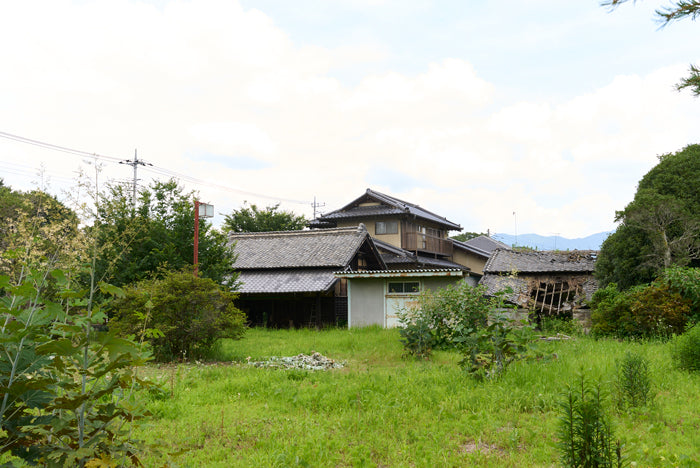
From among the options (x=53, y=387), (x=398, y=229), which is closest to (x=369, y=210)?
(x=398, y=229)

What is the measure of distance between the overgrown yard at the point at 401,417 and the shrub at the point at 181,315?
1639 millimetres

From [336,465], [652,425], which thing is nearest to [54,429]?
[336,465]

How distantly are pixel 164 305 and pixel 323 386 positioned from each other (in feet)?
15.3

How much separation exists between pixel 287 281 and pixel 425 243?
554 inches

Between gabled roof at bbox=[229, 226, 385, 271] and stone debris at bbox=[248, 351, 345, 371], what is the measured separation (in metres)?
10.3

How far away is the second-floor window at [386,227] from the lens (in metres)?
30.1

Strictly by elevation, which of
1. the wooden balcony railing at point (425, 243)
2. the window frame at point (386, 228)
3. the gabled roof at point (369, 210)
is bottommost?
the wooden balcony railing at point (425, 243)

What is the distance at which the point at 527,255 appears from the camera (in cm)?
2108

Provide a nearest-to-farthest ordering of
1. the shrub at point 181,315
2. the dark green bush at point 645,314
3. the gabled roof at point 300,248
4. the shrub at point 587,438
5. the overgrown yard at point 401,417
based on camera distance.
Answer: the shrub at point 587,438 < the overgrown yard at point 401,417 < the shrub at point 181,315 < the dark green bush at point 645,314 < the gabled roof at point 300,248

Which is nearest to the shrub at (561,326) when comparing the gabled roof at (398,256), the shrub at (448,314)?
the shrub at (448,314)

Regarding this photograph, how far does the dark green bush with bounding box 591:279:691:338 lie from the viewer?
11000mm

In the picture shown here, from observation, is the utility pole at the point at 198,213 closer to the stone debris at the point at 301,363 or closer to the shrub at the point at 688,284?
the stone debris at the point at 301,363

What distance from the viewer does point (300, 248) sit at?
22.8 meters

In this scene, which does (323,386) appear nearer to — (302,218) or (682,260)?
(682,260)
